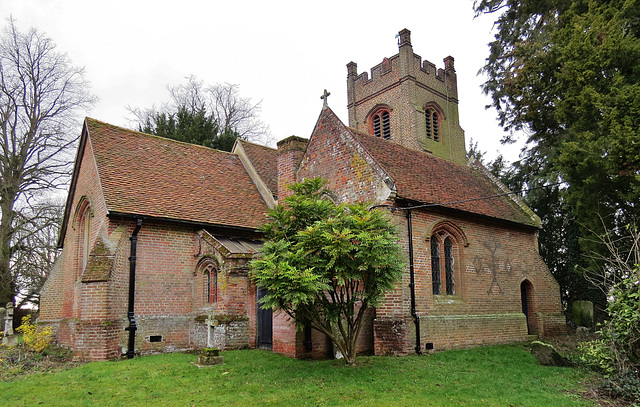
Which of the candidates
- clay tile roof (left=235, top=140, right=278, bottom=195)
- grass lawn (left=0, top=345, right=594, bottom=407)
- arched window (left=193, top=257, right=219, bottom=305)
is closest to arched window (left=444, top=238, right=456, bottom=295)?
grass lawn (left=0, top=345, right=594, bottom=407)

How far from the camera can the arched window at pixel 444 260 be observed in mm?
15039

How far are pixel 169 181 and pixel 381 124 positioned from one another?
680 inches

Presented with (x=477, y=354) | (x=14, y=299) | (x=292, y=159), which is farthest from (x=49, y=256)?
(x=477, y=354)

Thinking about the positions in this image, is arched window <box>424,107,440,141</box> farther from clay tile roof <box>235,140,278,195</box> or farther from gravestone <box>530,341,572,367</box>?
gravestone <box>530,341,572,367</box>

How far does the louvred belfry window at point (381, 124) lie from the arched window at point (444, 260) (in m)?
15.3

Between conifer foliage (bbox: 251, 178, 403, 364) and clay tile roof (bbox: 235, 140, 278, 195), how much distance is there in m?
7.97

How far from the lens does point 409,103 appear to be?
1134 inches

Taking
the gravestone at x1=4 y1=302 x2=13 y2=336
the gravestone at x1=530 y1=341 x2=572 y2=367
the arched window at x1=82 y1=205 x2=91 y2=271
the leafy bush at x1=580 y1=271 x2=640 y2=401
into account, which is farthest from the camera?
the gravestone at x1=4 y1=302 x2=13 y2=336

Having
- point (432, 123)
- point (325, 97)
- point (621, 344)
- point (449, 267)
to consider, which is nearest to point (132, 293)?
point (325, 97)

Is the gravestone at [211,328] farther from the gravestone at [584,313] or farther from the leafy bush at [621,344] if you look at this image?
the gravestone at [584,313]

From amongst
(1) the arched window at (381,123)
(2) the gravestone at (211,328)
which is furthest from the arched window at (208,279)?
(1) the arched window at (381,123)

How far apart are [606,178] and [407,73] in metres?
18.0

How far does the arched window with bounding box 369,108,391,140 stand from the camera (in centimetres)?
3030

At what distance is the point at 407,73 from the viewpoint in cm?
2925
